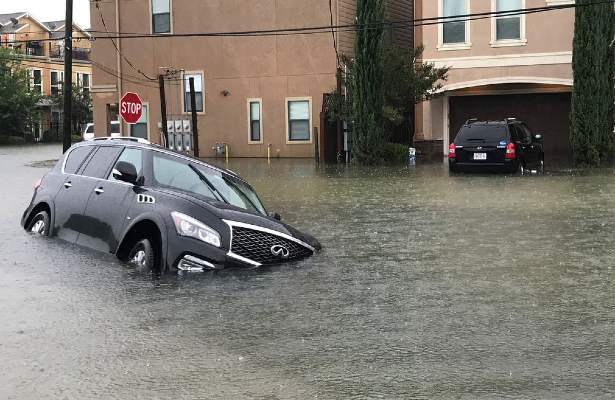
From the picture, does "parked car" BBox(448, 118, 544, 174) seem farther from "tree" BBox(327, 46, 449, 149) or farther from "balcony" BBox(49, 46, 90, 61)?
"balcony" BBox(49, 46, 90, 61)

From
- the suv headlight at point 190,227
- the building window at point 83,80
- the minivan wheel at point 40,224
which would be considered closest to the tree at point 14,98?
the building window at point 83,80

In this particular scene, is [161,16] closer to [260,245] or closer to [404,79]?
[404,79]

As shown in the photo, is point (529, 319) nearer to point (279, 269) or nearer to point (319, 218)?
point (279, 269)

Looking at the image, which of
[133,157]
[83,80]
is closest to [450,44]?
[133,157]

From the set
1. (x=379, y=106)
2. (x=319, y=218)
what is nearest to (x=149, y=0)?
(x=379, y=106)

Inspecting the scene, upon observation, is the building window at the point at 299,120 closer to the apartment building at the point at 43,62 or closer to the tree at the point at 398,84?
the tree at the point at 398,84

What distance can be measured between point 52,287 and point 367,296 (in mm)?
3139

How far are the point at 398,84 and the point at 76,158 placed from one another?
20747mm

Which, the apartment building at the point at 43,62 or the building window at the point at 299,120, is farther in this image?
the apartment building at the point at 43,62

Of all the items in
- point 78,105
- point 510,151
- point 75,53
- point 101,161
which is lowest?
point 510,151

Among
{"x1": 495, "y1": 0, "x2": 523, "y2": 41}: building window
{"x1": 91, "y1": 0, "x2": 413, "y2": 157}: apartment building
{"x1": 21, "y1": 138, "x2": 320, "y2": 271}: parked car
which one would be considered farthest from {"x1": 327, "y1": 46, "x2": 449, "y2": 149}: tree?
{"x1": 21, "y1": 138, "x2": 320, "y2": 271}: parked car

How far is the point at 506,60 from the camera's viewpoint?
31.4m

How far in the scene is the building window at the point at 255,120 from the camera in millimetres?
36562

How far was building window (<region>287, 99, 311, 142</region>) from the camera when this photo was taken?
116 feet
